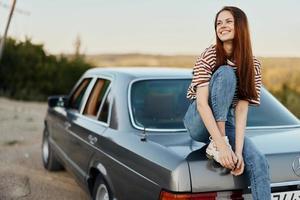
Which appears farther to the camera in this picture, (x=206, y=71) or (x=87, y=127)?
(x=87, y=127)

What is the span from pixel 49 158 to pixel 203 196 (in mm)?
→ 4375

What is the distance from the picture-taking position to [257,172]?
292 cm

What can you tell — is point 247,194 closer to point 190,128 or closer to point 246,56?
point 190,128

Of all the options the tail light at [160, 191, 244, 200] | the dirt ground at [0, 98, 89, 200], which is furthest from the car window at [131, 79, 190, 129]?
the dirt ground at [0, 98, 89, 200]

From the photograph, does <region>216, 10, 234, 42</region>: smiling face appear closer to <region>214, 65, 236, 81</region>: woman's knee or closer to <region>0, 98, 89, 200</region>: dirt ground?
<region>214, 65, 236, 81</region>: woman's knee

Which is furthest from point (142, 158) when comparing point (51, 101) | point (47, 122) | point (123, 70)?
point (47, 122)

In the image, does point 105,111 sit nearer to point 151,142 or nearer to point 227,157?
point 151,142

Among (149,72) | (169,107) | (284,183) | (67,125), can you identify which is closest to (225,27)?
(284,183)

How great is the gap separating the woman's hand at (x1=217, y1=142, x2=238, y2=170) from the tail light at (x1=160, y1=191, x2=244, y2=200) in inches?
6.8

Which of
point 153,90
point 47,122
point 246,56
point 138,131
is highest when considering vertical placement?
point 246,56

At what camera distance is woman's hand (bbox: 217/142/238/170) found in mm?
2881

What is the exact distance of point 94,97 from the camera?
5043 millimetres

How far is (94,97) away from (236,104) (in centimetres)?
210

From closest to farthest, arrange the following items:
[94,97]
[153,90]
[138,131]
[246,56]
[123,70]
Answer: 1. [246,56]
2. [138,131]
3. [153,90]
4. [123,70]
5. [94,97]
